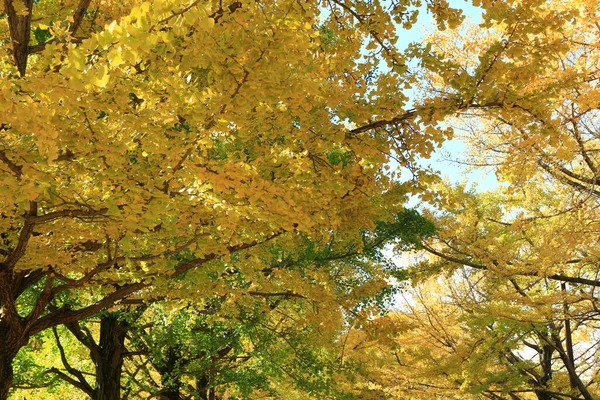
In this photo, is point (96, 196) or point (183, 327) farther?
point (183, 327)

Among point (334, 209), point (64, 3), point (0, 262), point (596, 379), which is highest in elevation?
point (64, 3)

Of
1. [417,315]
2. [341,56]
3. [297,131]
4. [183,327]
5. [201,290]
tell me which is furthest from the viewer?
[417,315]

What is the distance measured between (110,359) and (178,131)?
6.26 metres

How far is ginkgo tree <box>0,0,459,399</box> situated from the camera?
273cm

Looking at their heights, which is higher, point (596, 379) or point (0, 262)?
point (0, 262)

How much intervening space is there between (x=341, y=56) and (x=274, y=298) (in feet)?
19.3

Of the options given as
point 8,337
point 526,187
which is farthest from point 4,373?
point 526,187

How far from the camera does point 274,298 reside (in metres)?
9.60

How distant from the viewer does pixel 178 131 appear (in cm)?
410

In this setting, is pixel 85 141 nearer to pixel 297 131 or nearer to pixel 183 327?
pixel 297 131

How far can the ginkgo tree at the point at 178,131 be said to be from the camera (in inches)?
108

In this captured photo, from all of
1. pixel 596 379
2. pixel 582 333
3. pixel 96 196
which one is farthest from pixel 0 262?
pixel 582 333

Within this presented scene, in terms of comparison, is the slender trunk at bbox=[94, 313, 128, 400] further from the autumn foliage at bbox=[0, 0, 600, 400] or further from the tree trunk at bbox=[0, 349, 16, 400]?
the tree trunk at bbox=[0, 349, 16, 400]

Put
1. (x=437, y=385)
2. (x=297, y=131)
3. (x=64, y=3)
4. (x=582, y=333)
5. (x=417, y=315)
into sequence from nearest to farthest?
(x=297, y=131), (x=64, y=3), (x=437, y=385), (x=417, y=315), (x=582, y=333)
